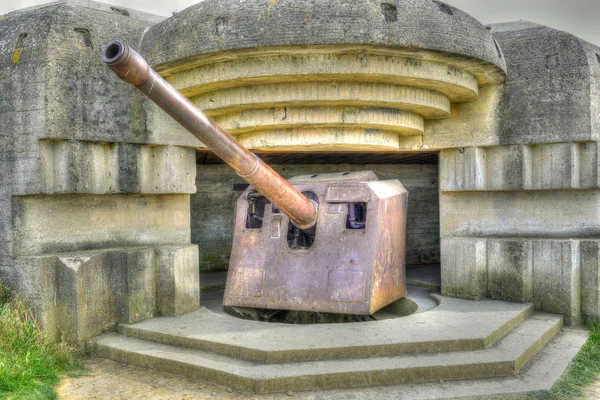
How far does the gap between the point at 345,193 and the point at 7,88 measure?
314cm

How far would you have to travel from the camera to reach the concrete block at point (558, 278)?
5.09 metres

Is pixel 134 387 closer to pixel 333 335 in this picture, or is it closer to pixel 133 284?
pixel 133 284

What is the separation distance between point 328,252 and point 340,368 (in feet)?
4.49

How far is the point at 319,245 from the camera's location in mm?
4898

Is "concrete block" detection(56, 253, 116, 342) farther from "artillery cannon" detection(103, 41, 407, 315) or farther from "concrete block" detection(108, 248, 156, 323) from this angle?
"artillery cannon" detection(103, 41, 407, 315)

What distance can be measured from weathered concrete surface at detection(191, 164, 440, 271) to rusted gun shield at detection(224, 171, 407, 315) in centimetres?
262

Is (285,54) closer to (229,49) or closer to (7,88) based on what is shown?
(229,49)

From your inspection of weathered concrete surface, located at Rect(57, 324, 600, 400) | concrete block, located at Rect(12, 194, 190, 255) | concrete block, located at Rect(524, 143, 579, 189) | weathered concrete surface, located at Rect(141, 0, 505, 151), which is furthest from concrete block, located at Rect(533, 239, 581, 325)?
concrete block, located at Rect(12, 194, 190, 255)

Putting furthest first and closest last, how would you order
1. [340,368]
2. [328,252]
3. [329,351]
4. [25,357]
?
1. [328,252]
2. [25,357]
3. [329,351]
4. [340,368]

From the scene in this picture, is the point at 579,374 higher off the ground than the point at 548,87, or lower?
lower

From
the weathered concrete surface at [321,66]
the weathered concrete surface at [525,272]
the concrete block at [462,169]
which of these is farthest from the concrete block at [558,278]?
the weathered concrete surface at [321,66]

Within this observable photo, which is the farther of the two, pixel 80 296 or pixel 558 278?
pixel 558 278

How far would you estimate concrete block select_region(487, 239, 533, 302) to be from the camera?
5.32m

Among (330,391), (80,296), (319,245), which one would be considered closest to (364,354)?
(330,391)
